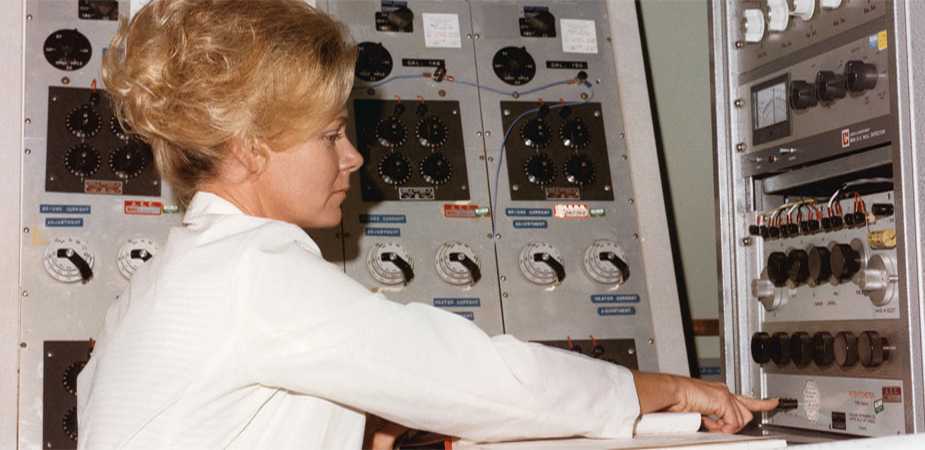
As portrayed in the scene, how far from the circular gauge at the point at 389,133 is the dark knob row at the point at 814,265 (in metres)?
0.98

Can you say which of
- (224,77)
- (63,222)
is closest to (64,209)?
(63,222)

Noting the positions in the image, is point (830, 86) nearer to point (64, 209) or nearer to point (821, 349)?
point (821, 349)

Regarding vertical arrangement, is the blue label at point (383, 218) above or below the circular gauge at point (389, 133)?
Result: below

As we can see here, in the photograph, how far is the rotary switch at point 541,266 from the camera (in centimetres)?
269

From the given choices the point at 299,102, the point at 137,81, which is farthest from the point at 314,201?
the point at 137,81

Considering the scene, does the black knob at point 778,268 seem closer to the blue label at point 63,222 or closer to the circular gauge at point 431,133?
the circular gauge at point 431,133

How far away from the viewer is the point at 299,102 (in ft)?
5.51

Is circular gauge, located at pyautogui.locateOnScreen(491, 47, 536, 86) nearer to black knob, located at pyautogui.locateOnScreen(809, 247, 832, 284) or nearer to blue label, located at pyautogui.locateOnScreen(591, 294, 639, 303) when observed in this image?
blue label, located at pyautogui.locateOnScreen(591, 294, 639, 303)

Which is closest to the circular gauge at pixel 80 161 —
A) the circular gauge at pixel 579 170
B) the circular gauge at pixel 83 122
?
the circular gauge at pixel 83 122

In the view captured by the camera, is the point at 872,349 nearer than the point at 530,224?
Yes

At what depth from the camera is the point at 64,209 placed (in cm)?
245

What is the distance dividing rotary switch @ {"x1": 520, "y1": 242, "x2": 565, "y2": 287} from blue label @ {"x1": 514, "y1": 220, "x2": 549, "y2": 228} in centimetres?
5

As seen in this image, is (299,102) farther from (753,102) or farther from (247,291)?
(753,102)

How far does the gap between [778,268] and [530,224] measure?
77 centimetres
